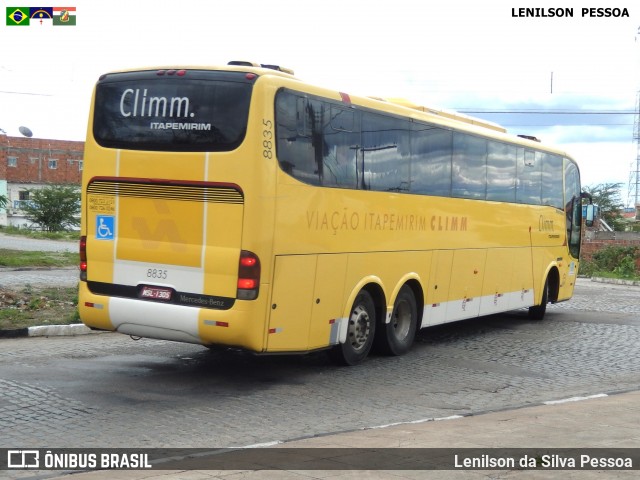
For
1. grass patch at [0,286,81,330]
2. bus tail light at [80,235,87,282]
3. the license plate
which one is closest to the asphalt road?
grass patch at [0,286,81,330]

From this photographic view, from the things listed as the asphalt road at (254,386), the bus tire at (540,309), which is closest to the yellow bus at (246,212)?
the asphalt road at (254,386)

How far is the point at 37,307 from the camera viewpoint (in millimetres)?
15961

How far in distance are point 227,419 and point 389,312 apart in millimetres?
4484

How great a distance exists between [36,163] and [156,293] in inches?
3023

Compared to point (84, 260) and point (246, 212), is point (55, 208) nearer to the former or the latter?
point (84, 260)

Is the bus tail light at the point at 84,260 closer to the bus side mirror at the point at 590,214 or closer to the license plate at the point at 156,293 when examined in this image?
the license plate at the point at 156,293

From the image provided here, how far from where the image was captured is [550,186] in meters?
19.4

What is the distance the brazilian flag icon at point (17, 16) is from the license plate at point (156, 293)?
51.9 ft

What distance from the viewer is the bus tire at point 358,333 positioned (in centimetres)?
1215

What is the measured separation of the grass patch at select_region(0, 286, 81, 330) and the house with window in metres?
62.9

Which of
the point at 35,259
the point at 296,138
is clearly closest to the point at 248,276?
the point at 296,138

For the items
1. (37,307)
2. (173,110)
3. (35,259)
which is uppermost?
(173,110)

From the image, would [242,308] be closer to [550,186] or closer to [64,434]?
[64,434]

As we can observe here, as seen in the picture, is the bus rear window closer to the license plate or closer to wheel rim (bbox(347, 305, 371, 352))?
the license plate
